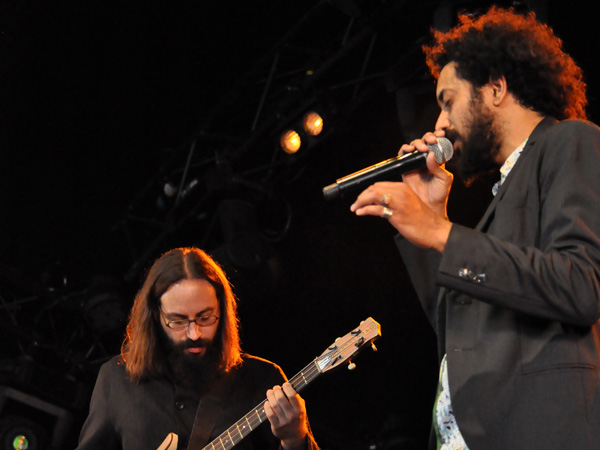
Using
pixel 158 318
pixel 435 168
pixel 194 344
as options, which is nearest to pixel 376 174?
pixel 435 168

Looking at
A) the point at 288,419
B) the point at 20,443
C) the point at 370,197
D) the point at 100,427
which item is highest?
the point at 20,443

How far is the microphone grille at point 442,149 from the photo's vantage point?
2029 millimetres

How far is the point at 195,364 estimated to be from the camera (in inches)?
127

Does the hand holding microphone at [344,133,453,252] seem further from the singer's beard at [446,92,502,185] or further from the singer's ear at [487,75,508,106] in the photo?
the singer's ear at [487,75,508,106]

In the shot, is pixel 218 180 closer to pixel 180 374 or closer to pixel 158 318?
pixel 158 318

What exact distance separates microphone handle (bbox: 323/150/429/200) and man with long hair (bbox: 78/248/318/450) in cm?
141

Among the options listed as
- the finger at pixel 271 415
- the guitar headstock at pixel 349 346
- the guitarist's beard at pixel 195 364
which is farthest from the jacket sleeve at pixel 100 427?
the guitar headstock at pixel 349 346

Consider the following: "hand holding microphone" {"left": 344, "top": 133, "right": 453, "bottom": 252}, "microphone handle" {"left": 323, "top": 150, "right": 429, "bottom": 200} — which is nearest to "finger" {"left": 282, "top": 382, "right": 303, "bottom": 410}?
"hand holding microphone" {"left": 344, "top": 133, "right": 453, "bottom": 252}

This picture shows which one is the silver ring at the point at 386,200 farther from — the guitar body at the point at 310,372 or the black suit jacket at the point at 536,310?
the guitar body at the point at 310,372

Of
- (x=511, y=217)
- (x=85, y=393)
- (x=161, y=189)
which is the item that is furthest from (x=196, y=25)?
(x=511, y=217)

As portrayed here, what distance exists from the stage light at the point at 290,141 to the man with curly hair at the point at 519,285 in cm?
273

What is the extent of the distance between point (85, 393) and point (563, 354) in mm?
A: 4052

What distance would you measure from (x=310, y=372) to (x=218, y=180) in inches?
84.9

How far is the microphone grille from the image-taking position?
203cm
